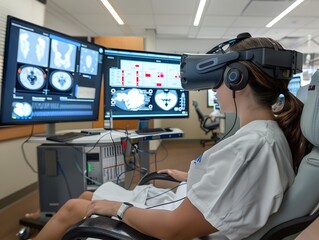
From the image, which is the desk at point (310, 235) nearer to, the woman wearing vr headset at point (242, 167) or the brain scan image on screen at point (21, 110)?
the woman wearing vr headset at point (242, 167)

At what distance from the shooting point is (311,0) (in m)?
3.76

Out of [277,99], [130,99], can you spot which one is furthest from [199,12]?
[277,99]

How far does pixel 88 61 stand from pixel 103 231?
1314mm

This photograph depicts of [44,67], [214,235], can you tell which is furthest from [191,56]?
[44,67]

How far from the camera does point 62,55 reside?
157 centimetres

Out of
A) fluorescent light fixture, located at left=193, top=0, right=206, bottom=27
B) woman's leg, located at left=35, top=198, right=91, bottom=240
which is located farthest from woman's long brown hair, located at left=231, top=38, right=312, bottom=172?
fluorescent light fixture, located at left=193, top=0, right=206, bottom=27

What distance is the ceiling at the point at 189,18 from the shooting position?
156 inches

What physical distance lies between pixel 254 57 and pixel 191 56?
0.23 metres

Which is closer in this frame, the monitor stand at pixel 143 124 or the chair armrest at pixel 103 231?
the chair armrest at pixel 103 231

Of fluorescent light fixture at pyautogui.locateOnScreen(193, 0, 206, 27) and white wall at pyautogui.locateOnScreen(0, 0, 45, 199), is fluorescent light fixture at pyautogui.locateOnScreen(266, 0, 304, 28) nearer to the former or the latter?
fluorescent light fixture at pyautogui.locateOnScreen(193, 0, 206, 27)

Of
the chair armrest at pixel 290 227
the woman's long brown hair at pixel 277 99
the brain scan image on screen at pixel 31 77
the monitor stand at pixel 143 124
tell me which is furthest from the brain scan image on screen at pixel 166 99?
the chair armrest at pixel 290 227

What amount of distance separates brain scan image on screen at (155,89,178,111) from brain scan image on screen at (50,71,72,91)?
2.08 feet

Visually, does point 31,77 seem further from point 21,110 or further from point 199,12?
point 199,12

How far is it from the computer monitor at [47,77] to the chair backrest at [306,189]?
4.39 ft
